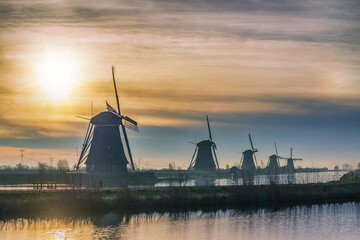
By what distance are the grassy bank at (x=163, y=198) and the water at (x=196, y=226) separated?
8.67 ft

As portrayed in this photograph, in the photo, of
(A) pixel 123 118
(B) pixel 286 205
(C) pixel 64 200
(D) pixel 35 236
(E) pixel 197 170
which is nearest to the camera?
(D) pixel 35 236

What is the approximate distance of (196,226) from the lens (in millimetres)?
39594

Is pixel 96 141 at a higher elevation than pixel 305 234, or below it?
higher

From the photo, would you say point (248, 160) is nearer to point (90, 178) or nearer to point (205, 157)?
point (205, 157)

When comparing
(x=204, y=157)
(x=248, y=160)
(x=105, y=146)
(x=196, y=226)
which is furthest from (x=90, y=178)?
(x=248, y=160)

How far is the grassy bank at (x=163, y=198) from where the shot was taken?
44.9 meters

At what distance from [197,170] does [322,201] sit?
69385mm

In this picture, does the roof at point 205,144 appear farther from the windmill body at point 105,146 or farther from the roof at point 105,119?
the roof at point 105,119

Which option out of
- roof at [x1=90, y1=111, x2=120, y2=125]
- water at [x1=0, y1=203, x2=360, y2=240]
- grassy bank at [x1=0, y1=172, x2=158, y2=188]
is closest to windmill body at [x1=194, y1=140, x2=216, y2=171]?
grassy bank at [x1=0, y1=172, x2=158, y2=188]

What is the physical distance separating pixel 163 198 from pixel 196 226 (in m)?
9.64

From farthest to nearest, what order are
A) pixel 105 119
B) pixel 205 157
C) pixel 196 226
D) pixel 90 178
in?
1. pixel 205 157
2. pixel 105 119
3. pixel 90 178
4. pixel 196 226

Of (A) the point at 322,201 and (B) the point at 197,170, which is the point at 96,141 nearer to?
(A) the point at 322,201

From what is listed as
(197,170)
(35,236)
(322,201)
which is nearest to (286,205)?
(322,201)

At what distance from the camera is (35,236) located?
35219 millimetres
